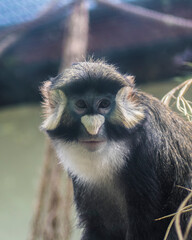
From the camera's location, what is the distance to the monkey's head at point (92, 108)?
1.69 meters

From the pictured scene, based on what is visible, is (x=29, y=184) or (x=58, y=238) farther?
(x=29, y=184)

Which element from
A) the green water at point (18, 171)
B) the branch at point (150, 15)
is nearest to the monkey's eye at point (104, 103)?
the branch at point (150, 15)

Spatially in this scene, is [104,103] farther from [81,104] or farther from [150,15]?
[150,15]

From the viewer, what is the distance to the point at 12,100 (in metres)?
4.77

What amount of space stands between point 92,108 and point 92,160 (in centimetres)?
26

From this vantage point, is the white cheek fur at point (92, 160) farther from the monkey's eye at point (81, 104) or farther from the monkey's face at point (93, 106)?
the monkey's eye at point (81, 104)

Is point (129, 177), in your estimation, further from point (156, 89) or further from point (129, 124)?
point (156, 89)

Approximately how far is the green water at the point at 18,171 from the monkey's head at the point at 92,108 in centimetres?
378

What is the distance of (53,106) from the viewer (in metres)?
1.89

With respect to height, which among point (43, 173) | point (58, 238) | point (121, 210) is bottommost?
point (58, 238)

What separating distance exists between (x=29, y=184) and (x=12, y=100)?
138 centimetres

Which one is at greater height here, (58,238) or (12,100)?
(12,100)

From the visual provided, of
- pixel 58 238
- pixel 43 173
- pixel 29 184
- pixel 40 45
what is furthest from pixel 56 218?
pixel 29 184

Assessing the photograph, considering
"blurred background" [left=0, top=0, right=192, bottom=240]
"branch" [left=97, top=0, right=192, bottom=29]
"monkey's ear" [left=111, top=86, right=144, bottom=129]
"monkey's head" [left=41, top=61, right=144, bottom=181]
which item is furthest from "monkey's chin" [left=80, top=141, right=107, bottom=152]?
"branch" [left=97, top=0, right=192, bottom=29]
